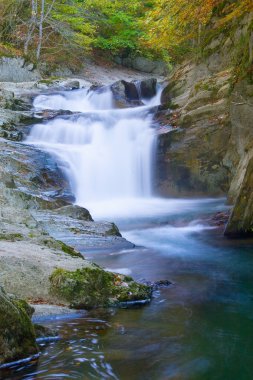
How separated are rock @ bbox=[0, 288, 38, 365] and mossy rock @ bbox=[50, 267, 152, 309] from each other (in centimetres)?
116

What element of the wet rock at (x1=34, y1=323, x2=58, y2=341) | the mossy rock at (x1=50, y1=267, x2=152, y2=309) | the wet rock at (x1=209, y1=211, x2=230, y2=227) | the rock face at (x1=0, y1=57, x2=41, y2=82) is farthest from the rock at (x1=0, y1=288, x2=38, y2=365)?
the rock face at (x1=0, y1=57, x2=41, y2=82)

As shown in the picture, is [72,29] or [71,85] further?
[72,29]

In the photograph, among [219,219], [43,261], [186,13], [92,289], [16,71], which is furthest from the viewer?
[16,71]

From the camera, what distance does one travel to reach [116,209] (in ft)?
39.1

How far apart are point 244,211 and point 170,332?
443 centimetres

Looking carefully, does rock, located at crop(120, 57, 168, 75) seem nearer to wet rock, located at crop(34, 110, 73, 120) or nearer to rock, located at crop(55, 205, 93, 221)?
wet rock, located at crop(34, 110, 73, 120)

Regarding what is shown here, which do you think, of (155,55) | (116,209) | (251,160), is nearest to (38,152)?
(116,209)

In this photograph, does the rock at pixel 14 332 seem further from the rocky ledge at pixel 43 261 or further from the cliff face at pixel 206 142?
the cliff face at pixel 206 142

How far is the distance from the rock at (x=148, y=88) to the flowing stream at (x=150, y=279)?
4.60 metres

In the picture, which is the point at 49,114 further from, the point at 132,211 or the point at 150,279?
the point at 150,279

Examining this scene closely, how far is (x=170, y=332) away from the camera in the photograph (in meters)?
4.05

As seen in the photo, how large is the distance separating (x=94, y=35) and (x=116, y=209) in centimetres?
1972

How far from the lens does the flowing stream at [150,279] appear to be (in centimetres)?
341

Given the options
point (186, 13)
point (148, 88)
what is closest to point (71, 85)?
point (148, 88)
